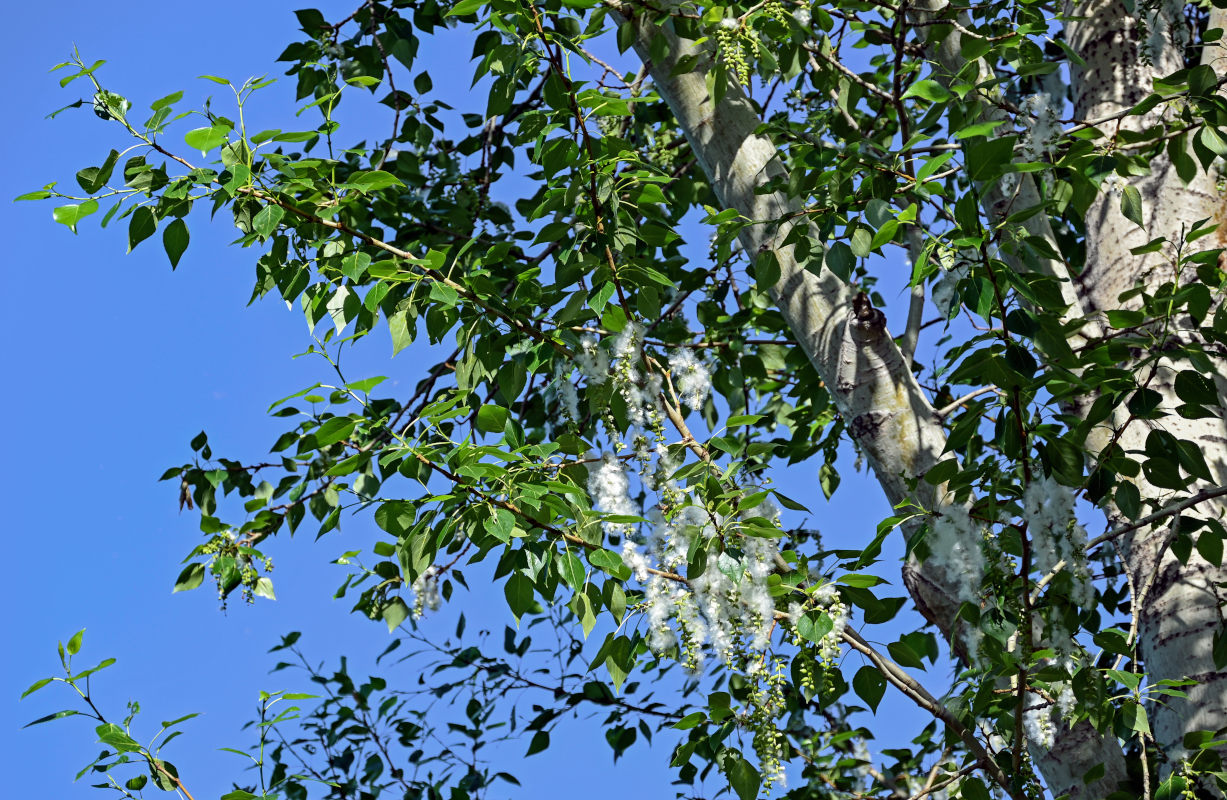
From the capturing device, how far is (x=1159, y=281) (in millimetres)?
2588

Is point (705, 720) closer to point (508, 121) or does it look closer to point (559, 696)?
point (559, 696)

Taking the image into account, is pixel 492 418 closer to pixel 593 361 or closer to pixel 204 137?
pixel 593 361

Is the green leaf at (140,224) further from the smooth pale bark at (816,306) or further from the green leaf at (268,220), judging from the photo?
the smooth pale bark at (816,306)

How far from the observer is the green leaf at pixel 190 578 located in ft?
9.16

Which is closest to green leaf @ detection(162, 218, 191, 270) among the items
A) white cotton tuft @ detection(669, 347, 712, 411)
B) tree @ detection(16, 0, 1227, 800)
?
tree @ detection(16, 0, 1227, 800)

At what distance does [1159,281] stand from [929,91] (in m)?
1.14

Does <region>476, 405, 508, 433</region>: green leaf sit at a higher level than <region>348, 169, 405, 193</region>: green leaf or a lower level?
lower

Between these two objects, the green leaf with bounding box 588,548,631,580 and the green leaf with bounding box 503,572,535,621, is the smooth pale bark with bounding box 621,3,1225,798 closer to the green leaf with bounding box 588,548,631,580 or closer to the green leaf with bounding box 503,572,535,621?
the green leaf with bounding box 588,548,631,580

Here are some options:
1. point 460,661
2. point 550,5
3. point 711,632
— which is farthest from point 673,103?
point 460,661

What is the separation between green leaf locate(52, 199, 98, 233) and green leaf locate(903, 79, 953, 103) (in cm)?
141

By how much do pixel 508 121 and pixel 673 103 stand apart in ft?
3.76

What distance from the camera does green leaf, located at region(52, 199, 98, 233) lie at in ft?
5.49

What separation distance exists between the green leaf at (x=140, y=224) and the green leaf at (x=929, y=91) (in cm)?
134

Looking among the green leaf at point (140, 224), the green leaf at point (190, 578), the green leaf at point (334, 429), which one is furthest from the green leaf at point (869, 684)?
the green leaf at point (190, 578)
